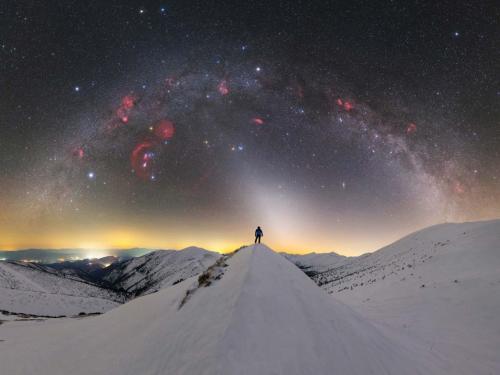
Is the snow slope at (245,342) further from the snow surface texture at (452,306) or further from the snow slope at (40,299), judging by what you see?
the snow slope at (40,299)

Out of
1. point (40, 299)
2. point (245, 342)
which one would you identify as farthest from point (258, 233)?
point (40, 299)

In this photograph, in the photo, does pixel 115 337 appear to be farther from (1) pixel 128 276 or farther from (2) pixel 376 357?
(1) pixel 128 276

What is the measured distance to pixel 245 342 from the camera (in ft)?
16.0

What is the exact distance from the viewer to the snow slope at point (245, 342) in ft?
15.7

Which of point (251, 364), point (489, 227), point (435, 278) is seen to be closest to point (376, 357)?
point (251, 364)

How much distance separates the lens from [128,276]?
19875cm

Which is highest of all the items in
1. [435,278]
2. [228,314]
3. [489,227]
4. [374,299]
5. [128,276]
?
[489,227]

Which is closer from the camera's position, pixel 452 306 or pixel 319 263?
pixel 452 306

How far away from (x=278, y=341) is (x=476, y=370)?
785 centimetres

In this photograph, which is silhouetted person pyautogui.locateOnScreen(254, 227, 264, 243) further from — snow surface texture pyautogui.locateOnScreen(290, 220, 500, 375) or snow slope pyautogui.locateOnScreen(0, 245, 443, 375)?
snow slope pyautogui.locateOnScreen(0, 245, 443, 375)

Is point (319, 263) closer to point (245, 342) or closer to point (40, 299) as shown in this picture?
point (40, 299)

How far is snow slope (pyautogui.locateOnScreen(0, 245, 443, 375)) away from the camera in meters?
4.79

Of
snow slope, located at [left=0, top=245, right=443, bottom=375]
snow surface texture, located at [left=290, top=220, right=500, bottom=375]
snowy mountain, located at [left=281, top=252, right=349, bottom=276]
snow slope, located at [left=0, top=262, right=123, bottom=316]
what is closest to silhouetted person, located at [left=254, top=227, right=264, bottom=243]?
snow surface texture, located at [left=290, top=220, right=500, bottom=375]

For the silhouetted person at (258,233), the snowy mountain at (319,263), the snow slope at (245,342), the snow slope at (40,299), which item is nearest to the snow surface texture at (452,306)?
the snow slope at (245,342)
